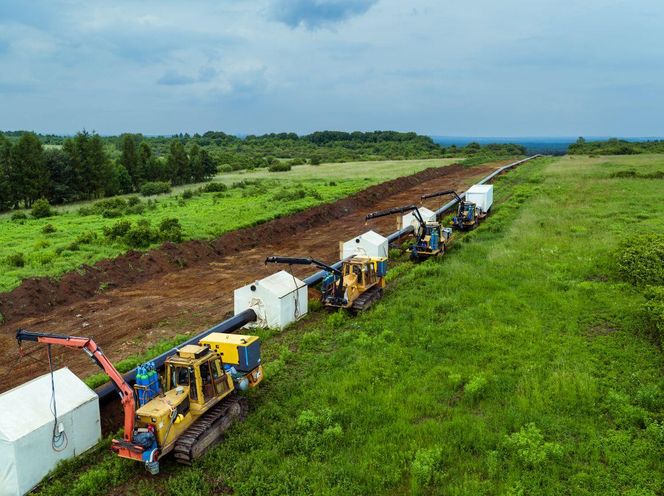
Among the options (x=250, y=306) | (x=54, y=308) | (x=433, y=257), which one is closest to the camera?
(x=250, y=306)

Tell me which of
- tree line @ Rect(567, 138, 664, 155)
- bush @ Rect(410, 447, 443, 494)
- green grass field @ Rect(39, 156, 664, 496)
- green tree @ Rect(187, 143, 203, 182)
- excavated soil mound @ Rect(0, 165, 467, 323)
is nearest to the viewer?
bush @ Rect(410, 447, 443, 494)

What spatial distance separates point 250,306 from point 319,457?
26.5 ft

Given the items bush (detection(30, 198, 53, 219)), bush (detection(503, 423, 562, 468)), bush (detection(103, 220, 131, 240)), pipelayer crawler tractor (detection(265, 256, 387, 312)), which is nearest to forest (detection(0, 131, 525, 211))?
bush (detection(30, 198, 53, 219))

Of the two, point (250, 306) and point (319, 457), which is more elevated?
point (250, 306)

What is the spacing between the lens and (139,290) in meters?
23.7

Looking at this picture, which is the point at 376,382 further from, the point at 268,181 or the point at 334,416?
the point at 268,181

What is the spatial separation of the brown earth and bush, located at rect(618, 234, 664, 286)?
13.7 metres

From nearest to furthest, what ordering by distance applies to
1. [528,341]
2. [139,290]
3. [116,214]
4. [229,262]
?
[528,341] < [139,290] < [229,262] < [116,214]

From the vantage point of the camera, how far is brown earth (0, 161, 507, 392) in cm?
1750

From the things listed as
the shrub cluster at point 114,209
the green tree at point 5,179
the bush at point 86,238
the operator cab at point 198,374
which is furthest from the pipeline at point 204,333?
the green tree at point 5,179

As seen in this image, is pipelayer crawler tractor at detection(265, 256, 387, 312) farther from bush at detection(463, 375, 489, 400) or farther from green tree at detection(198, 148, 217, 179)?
green tree at detection(198, 148, 217, 179)

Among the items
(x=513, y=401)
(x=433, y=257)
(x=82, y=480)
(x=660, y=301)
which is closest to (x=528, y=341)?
(x=513, y=401)

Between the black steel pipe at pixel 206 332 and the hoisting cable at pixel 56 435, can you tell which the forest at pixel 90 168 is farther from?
the hoisting cable at pixel 56 435

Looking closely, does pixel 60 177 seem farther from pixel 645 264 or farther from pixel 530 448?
pixel 530 448
